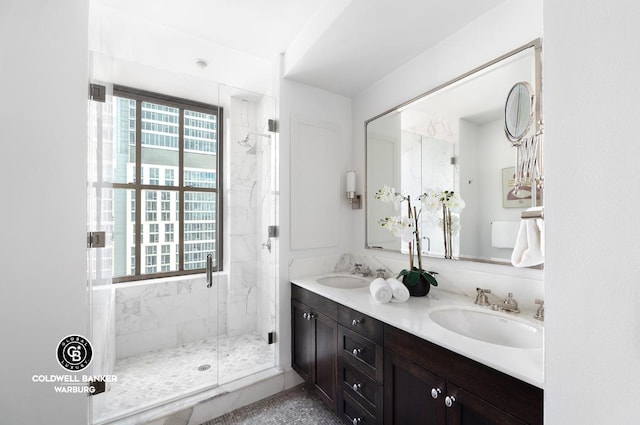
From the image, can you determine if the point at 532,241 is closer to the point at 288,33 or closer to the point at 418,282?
A: the point at 418,282

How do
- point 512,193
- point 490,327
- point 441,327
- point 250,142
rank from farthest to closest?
point 250,142, point 512,193, point 490,327, point 441,327

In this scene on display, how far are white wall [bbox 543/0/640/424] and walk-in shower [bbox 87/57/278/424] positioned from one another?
5.83 feet

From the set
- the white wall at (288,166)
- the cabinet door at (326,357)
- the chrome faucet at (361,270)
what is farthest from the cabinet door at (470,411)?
the white wall at (288,166)

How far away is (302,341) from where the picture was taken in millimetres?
2070

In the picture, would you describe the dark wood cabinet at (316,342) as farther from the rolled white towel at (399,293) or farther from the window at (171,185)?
the window at (171,185)

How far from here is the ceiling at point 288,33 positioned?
1535mm

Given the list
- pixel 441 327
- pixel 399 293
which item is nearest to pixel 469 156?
pixel 399 293

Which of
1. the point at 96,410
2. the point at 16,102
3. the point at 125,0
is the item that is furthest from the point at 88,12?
the point at 96,410

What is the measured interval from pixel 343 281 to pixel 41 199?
196 cm

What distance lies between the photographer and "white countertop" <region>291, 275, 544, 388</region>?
86cm

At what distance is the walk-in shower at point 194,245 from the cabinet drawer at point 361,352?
78 centimetres

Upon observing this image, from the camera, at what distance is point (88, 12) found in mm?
1496

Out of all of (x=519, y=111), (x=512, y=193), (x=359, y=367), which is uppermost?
(x=519, y=111)

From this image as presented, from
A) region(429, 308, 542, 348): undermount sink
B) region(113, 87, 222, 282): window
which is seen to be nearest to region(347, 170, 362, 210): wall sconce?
region(113, 87, 222, 282): window
